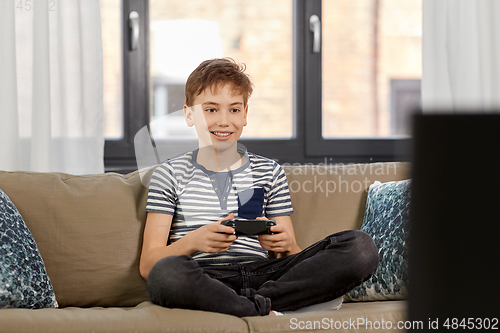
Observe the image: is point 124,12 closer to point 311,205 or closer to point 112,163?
point 112,163

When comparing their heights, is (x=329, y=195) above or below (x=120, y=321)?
above

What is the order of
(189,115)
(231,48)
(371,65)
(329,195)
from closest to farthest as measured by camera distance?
(189,115), (329,195), (231,48), (371,65)

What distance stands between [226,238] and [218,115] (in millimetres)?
410

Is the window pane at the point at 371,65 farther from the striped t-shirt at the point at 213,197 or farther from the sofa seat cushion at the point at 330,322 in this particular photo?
the sofa seat cushion at the point at 330,322

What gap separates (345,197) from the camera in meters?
1.60

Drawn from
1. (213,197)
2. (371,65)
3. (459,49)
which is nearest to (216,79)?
(213,197)

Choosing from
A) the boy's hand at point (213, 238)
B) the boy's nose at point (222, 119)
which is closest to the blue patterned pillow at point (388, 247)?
the boy's hand at point (213, 238)

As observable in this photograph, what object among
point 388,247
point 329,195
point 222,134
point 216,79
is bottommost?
point 388,247

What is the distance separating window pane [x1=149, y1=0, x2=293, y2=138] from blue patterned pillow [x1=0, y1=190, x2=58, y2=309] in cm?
87

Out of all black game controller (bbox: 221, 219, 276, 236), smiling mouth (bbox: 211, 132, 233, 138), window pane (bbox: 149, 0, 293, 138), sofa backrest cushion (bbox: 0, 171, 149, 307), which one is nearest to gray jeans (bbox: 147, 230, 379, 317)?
black game controller (bbox: 221, 219, 276, 236)

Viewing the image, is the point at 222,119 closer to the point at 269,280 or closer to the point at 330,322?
the point at 269,280

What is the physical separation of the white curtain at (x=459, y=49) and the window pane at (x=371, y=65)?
0.63ft

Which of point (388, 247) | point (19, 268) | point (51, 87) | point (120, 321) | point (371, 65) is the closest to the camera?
point (120, 321)

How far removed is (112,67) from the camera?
2.02 metres
